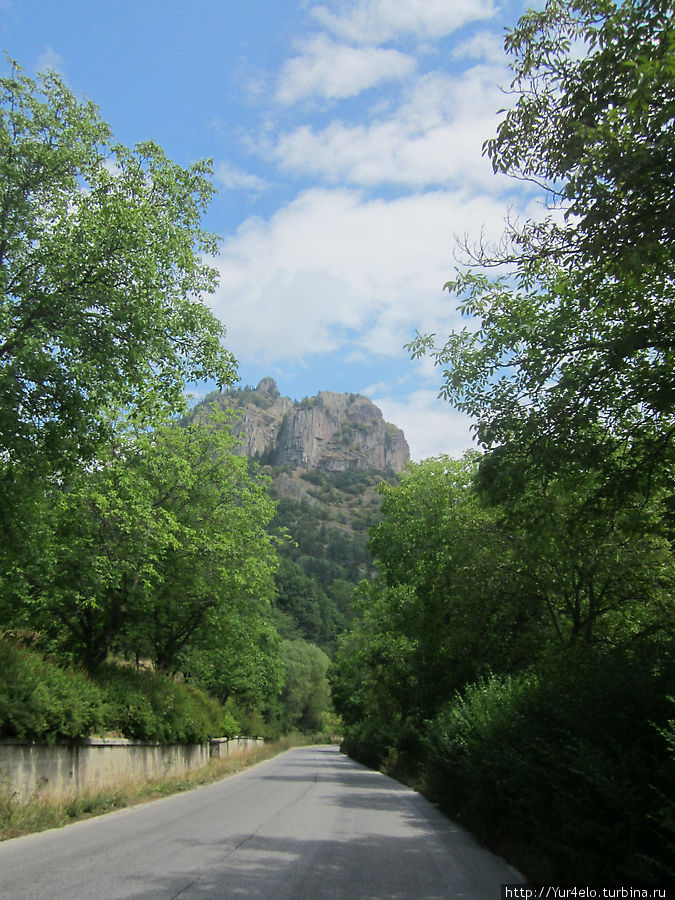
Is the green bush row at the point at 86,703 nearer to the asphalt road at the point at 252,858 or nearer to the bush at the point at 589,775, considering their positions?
the asphalt road at the point at 252,858

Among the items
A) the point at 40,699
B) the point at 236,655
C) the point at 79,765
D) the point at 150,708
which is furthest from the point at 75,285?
the point at 236,655

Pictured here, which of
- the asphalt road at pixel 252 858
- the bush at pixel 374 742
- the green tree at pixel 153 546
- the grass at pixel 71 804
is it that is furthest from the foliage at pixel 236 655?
the asphalt road at pixel 252 858

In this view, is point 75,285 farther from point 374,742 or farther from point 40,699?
point 374,742

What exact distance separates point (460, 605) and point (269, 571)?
10464 mm

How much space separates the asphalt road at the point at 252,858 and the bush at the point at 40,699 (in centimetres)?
184

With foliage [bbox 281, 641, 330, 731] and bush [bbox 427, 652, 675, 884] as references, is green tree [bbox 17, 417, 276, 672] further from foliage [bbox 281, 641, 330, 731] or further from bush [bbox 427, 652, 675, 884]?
foliage [bbox 281, 641, 330, 731]

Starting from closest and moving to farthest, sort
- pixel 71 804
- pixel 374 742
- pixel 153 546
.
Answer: pixel 71 804, pixel 153 546, pixel 374 742

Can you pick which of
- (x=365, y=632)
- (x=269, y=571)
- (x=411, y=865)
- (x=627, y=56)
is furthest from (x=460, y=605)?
(x=365, y=632)

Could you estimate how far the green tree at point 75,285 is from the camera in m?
9.84

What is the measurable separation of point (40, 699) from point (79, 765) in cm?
347

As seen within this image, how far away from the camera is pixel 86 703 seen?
46.5 ft

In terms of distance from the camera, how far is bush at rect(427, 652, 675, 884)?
17.8ft

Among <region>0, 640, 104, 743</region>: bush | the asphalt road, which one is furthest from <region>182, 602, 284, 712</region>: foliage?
the asphalt road

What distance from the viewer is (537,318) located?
30.3 ft
